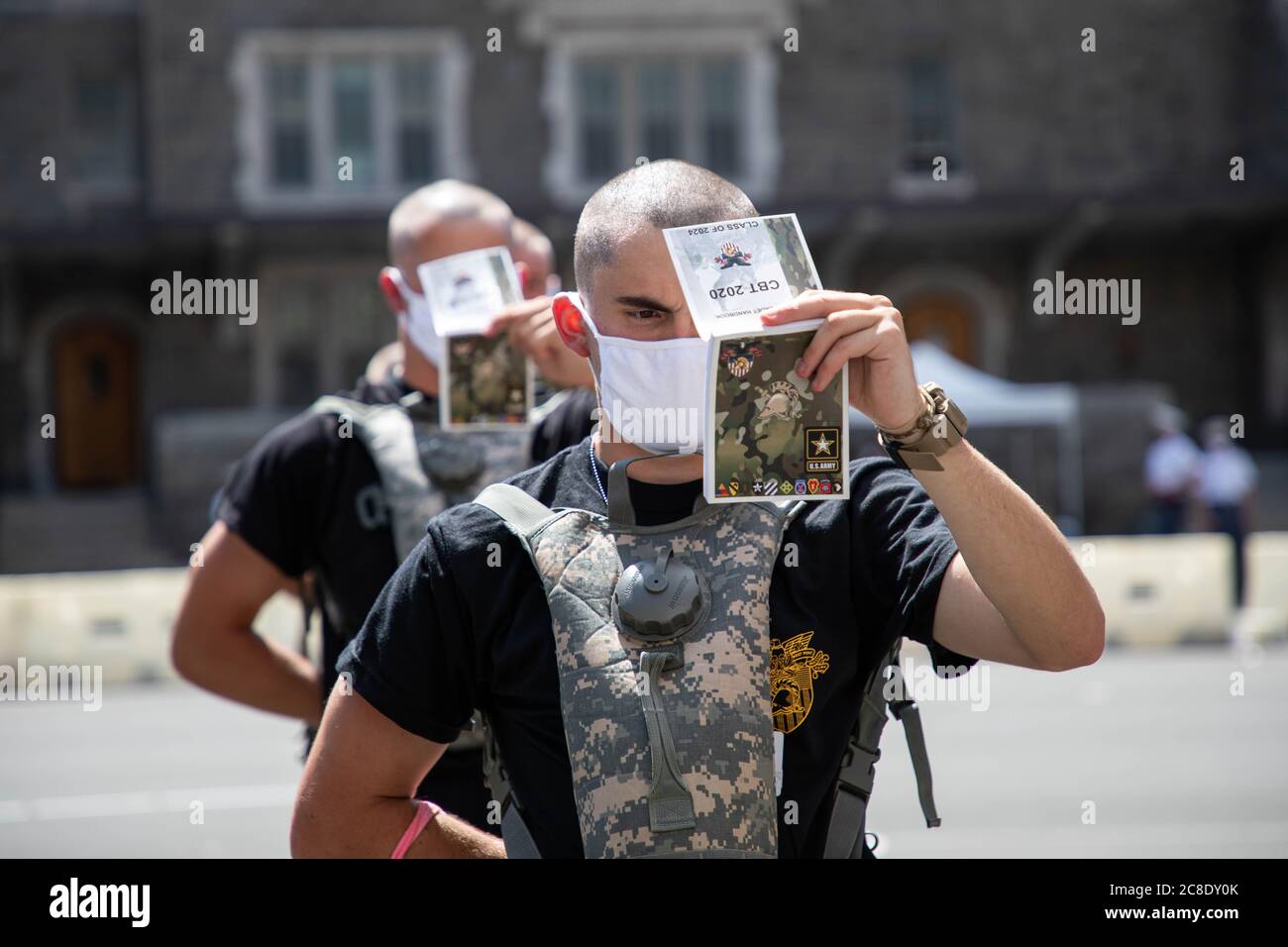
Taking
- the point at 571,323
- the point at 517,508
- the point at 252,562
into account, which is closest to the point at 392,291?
the point at 252,562

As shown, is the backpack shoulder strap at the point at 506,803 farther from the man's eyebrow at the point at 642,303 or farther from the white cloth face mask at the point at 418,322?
the white cloth face mask at the point at 418,322

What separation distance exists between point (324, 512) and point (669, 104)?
760 inches

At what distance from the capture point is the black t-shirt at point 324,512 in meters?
3.63

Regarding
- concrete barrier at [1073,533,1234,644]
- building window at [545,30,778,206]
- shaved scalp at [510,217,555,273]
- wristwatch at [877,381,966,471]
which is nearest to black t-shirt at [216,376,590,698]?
shaved scalp at [510,217,555,273]

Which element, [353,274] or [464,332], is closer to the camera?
[464,332]

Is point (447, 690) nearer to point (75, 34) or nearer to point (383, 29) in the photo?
point (383, 29)

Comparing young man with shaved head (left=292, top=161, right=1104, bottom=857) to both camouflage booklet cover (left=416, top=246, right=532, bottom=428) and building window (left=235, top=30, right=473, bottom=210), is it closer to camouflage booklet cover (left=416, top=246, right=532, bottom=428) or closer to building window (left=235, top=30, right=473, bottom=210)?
camouflage booklet cover (left=416, top=246, right=532, bottom=428)

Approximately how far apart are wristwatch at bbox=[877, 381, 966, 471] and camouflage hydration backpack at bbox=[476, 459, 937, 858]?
262mm

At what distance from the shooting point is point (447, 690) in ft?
7.89

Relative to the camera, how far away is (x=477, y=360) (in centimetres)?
367

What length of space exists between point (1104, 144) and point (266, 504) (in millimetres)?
20723

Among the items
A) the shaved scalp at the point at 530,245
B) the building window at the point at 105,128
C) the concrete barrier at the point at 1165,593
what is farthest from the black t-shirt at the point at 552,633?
the building window at the point at 105,128

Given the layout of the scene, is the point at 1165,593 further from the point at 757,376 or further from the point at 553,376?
the point at 757,376

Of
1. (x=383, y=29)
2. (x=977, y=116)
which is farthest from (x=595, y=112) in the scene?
(x=977, y=116)
